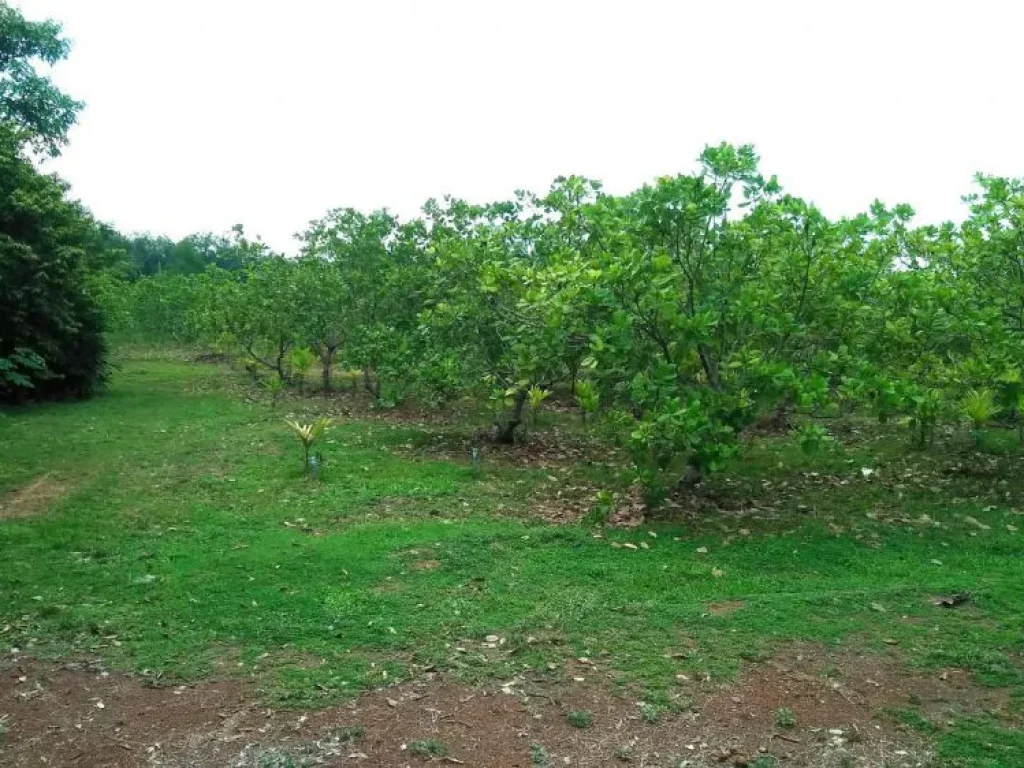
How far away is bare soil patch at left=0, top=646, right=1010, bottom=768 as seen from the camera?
3859 mm

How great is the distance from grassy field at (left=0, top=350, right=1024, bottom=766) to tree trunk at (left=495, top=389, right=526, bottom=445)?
105 centimetres

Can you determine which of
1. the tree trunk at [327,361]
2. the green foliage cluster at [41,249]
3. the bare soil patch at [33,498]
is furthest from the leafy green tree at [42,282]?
Result: the bare soil patch at [33,498]

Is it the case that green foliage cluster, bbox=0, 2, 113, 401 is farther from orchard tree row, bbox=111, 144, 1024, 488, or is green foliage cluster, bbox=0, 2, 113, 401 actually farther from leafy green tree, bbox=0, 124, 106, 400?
orchard tree row, bbox=111, 144, 1024, 488

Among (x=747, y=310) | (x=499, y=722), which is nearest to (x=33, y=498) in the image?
(x=499, y=722)

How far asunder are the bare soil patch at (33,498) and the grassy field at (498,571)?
42 millimetres

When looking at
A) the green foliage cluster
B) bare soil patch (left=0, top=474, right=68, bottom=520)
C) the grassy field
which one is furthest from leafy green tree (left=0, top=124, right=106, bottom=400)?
the grassy field

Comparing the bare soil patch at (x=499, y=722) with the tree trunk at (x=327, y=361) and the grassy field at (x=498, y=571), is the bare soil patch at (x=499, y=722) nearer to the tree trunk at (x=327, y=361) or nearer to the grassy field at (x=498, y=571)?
the grassy field at (x=498, y=571)

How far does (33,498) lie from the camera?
865cm

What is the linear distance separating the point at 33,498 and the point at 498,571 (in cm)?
548

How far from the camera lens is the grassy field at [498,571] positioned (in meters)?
4.81

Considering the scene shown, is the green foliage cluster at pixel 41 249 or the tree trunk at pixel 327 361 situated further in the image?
the tree trunk at pixel 327 361

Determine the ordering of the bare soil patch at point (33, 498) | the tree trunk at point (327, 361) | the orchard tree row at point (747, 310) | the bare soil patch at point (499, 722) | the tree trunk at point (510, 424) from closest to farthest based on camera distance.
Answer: the bare soil patch at point (499, 722) < the orchard tree row at point (747, 310) < the bare soil patch at point (33, 498) < the tree trunk at point (510, 424) < the tree trunk at point (327, 361)

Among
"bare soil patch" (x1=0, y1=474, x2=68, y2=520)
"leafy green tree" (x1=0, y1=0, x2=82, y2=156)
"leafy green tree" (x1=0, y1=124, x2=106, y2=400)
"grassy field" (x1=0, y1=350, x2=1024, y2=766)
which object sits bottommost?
"bare soil patch" (x1=0, y1=474, x2=68, y2=520)

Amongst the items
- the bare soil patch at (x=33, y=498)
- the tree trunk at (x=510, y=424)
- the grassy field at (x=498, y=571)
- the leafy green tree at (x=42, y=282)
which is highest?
the leafy green tree at (x=42, y=282)
